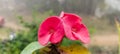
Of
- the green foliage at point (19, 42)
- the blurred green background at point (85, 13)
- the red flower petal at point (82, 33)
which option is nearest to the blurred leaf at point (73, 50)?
the red flower petal at point (82, 33)

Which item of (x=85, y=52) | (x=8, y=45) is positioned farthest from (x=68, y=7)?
(x=85, y=52)

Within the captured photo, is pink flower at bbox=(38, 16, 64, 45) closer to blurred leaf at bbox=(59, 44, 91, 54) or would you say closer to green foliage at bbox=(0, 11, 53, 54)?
blurred leaf at bbox=(59, 44, 91, 54)

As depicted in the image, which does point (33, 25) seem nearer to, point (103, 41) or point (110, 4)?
point (103, 41)

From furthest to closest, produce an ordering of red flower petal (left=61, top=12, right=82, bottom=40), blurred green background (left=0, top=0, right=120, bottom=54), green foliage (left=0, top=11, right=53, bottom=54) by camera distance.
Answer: blurred green background (left=0, top=0, right=120, bottom=54)
green foliage (left=0, top=11, right=53, bottom=54)
red flower petal (left=61, top=12, right=82, bottom=40)

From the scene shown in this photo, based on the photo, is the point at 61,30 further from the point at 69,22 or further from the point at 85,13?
the point at 85,13

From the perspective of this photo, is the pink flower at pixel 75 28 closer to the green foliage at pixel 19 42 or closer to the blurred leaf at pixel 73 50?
the blurred leaf at pixel 73 50

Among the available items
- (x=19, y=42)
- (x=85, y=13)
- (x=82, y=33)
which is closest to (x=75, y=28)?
(x=82, y=33)

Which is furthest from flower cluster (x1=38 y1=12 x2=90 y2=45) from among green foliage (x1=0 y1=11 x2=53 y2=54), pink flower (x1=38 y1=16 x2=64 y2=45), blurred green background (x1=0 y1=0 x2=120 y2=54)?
blurred green background (x1=0 y1=0 x2=120 y2=54)
